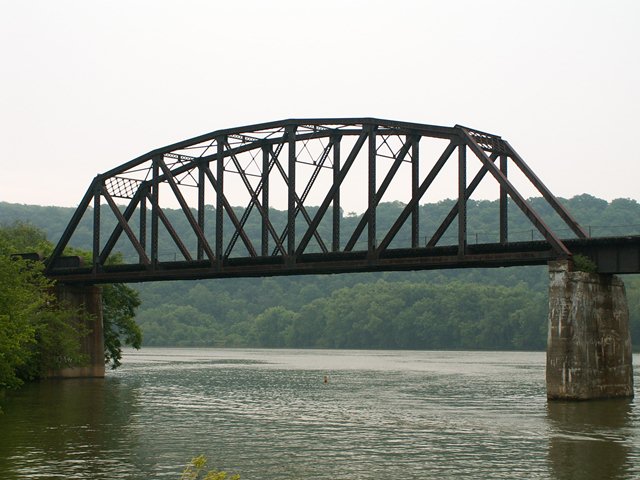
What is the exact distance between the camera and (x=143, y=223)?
85.1m

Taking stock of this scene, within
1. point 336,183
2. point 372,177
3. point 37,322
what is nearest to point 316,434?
point 372,177

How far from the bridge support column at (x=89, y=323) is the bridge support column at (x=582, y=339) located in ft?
131

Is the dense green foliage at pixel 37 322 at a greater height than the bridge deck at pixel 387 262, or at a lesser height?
lesser

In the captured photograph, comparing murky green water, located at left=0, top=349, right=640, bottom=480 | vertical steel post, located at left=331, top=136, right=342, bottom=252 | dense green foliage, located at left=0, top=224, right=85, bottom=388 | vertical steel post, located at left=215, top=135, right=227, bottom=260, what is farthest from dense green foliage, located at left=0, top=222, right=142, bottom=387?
vertical steel post, located at left=331, top=136, right=342, bottom=252

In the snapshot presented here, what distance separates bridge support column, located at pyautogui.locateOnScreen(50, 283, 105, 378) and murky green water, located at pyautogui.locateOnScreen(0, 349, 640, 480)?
1174cm

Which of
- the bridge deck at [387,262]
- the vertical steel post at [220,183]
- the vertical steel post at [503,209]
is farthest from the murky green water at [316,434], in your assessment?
the vertical steel post at [220,183]

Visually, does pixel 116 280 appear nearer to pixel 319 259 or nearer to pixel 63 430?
pixel 319 259

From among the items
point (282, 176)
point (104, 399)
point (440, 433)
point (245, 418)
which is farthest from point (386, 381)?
point (440, 433)

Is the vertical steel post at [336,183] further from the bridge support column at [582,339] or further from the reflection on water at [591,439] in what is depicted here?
the reflection on water at [591,439]

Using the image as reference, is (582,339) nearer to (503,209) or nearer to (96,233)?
(503,209)

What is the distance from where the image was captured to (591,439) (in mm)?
40250

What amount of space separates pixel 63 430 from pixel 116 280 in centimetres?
3855

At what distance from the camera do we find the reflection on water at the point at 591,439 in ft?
108

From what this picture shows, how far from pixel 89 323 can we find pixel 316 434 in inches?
1798
